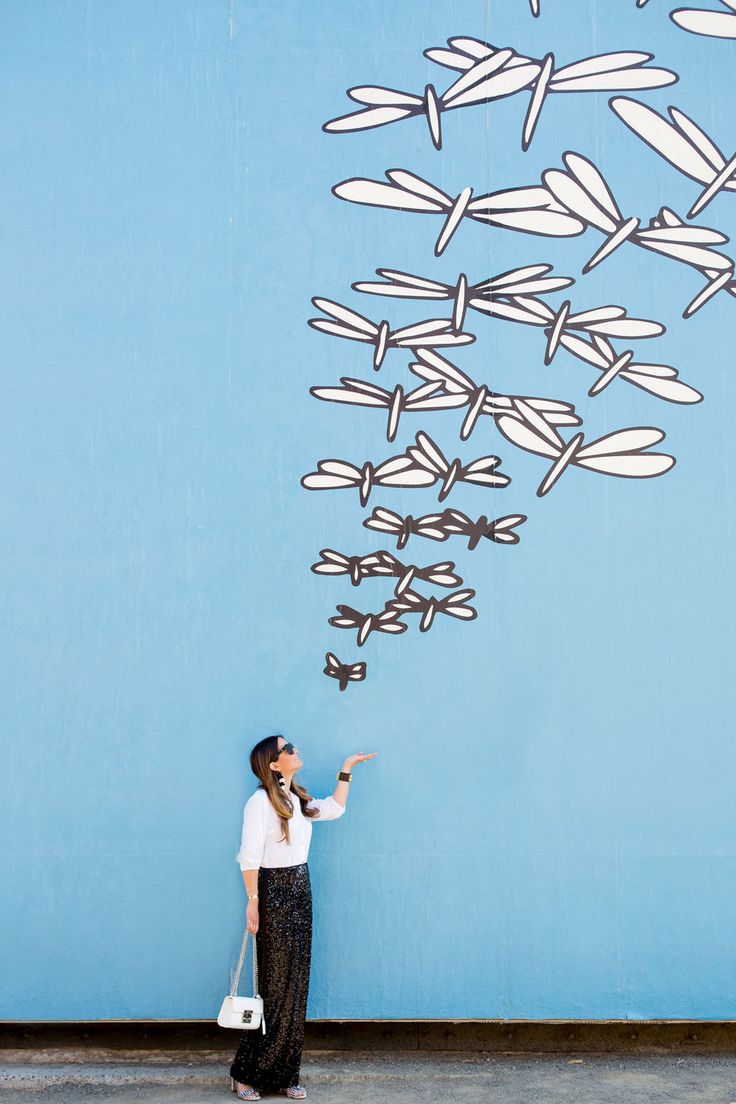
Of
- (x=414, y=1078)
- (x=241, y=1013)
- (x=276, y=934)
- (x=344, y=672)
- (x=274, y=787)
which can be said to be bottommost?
(x=414, y=1078)

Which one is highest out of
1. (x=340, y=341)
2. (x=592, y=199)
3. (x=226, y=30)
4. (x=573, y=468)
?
(x=226, y=30)

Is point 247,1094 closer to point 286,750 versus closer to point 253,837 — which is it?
point 253,837

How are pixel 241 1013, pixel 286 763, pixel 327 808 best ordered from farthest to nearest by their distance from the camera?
pixel 327 808
pixel 286 763
pixel 241 1013

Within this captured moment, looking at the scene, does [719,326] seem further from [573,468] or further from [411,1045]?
[411,1045]

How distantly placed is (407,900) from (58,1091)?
1.69 meters

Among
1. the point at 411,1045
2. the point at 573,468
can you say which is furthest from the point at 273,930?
the point at 573,468

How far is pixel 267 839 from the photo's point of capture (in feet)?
13.3

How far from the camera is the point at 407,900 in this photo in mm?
4500

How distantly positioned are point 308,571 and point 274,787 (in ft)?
3.44

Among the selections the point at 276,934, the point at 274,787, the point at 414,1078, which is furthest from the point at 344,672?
the point at 414,1078

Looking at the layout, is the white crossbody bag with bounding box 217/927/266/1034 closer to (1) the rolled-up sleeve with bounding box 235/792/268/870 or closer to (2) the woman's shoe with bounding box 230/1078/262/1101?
(2) the woman's shoe with bounding box 230/1078/262/1101

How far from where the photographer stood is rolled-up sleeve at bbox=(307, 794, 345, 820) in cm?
424

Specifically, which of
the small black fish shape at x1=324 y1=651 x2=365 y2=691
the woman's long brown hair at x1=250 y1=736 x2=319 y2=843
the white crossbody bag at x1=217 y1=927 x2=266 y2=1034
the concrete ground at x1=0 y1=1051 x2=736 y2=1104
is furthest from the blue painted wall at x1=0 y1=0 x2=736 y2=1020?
the white crossbody bag at x1=217 y1=927 x2=266 y2=1034

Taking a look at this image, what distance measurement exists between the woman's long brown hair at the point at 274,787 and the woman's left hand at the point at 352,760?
225 millimetres
